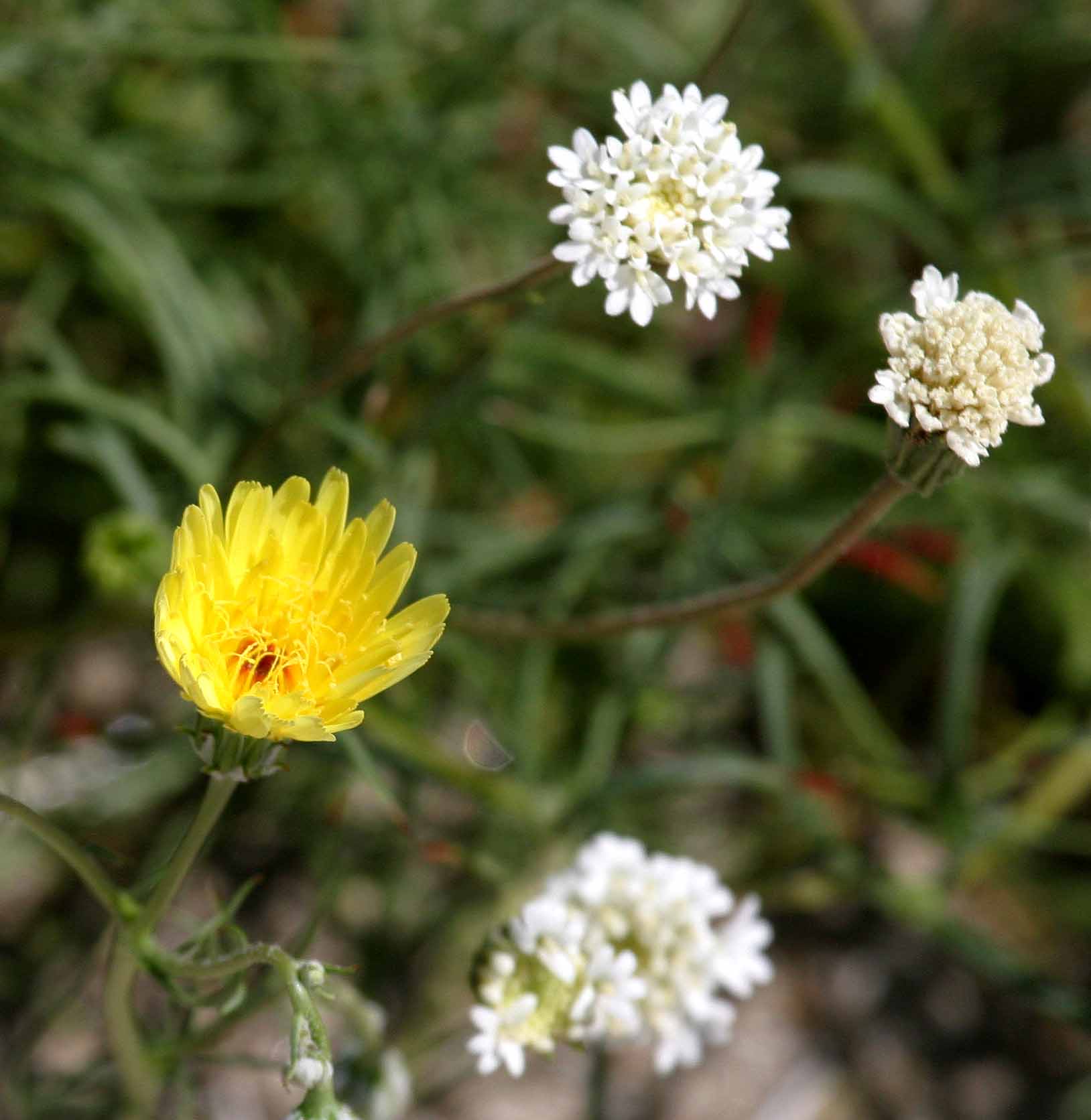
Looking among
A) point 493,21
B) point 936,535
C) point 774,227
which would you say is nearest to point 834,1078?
point 936,535

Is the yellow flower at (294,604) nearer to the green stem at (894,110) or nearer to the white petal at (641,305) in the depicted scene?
the white petal at (641,305)

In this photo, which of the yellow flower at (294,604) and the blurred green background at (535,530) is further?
the blurred green background at (535,530)

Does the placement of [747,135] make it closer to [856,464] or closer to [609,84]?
[609,84]

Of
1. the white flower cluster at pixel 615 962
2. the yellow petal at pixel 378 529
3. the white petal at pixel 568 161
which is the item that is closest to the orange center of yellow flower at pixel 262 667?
the yellow petal at pixel 378 529

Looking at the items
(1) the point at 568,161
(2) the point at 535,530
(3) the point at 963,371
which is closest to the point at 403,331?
(1) the point at 568,161

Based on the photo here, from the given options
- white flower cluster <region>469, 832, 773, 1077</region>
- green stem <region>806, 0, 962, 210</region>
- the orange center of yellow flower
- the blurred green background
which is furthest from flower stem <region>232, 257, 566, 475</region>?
green stem <region>806, 0, 962, 210</region>

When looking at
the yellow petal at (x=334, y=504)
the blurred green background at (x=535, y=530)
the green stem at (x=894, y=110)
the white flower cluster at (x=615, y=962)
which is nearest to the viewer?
the yellow petal at (x=334, y=504)
